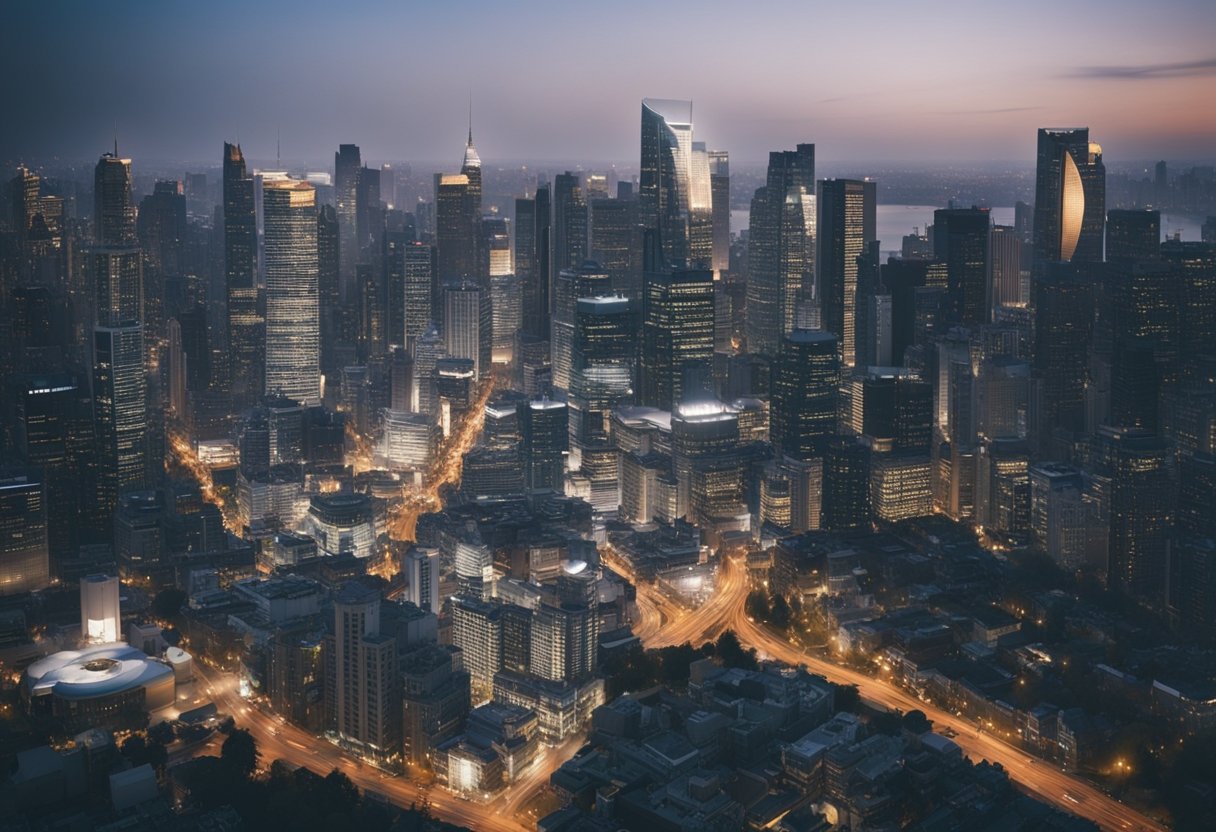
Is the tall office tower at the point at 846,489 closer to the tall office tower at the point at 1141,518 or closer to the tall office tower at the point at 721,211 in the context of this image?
the tall office tower at the point at 1141,518

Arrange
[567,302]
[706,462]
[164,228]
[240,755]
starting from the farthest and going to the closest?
[567,302] → [164,228] → [706,462] → [240,755]

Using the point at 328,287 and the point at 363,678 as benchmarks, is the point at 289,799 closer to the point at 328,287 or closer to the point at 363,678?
the point at 363,678

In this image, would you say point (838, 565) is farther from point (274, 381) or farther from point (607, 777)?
point (274, 381)

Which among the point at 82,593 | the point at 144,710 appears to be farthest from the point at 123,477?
the point at 144,710

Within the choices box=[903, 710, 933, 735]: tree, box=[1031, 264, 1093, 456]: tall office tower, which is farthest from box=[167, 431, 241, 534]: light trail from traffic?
box=[1031, 264, 1093, 456]: tall office tower

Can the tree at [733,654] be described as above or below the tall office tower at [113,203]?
below

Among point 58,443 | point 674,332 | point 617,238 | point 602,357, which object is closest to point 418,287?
point 617,238

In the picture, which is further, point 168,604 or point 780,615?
point 780,615

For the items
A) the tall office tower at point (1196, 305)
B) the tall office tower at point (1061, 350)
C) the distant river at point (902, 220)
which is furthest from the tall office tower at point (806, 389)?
the distant river at point (902, 220)
